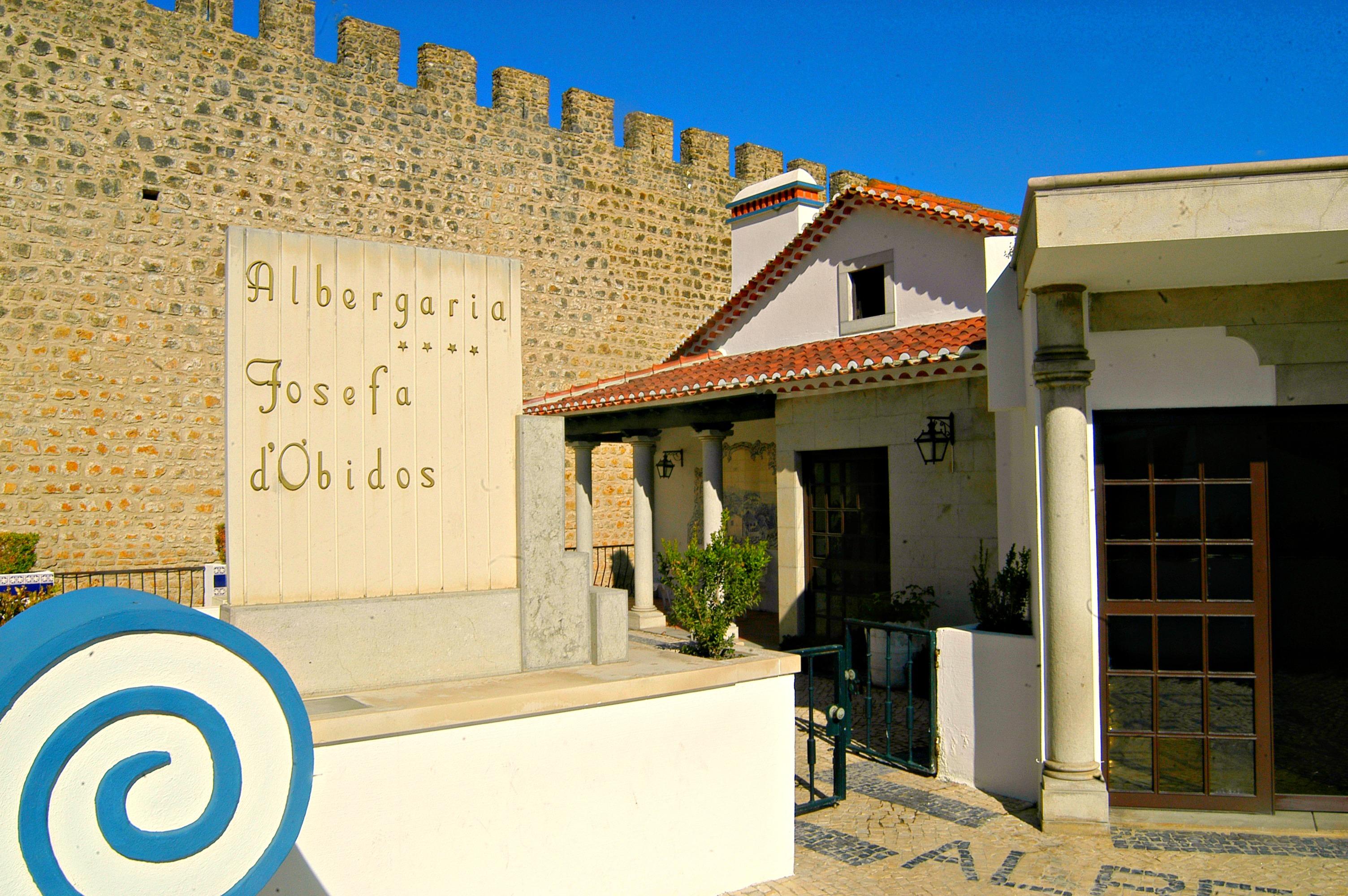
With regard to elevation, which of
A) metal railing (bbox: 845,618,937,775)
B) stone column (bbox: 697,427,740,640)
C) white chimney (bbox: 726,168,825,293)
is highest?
white chimney (bbox: 726,168,825,293)

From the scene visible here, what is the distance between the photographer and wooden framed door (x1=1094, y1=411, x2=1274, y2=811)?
554 centimetres

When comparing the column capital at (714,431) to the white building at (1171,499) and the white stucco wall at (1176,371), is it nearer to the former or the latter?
the white building at (1171,499)

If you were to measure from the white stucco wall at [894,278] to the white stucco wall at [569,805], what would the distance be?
630 centimetres

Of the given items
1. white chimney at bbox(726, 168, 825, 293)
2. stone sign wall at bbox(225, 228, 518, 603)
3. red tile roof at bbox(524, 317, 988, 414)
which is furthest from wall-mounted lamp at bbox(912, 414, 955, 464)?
white chimney at bbox(726, 168, 825, 293)

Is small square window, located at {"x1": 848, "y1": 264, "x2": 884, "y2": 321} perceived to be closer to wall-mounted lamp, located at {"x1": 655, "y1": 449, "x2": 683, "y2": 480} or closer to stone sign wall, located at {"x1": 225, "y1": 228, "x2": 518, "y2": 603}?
wall-mounted lamp, located at {"x1": 655, "y1": 449, "x2": 683, "y2": 480}

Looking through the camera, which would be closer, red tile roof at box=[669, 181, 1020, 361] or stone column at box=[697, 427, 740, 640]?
red tile roof at box=[669, 181, 1020, 361]

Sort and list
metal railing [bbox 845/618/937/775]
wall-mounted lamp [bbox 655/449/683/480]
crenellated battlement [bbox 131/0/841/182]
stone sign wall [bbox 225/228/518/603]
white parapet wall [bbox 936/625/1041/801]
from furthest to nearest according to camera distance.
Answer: wall-mounted lamp [bbox 655/449/683/480], crenellated battlement [bbox 131/0/841/182], metal railing [bbox 845/618/937/775], white parapet wall [bbox 936/625/1041/801], stone sign wall [bbox 225/228/518/603]

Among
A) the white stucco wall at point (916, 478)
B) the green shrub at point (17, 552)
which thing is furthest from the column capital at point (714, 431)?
the green shrub at point (17, 552)

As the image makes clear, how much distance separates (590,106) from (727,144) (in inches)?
115

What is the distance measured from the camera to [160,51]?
11.8 m

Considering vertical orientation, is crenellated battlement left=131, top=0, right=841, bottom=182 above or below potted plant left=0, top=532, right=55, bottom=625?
above

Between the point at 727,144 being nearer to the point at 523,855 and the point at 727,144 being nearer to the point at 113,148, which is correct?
the point at 113,148

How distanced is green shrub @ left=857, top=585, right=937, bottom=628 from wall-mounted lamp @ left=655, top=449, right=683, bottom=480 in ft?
19.8

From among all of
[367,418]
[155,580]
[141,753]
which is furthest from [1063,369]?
[155,580]
